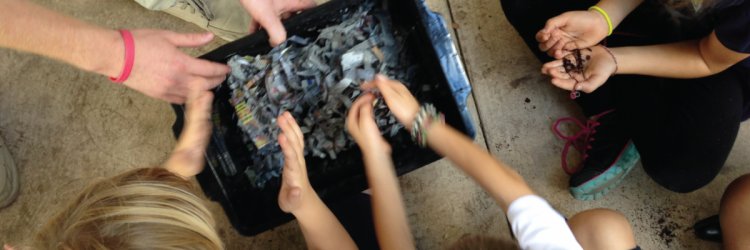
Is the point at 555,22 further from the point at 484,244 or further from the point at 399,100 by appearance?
the point at 484,244

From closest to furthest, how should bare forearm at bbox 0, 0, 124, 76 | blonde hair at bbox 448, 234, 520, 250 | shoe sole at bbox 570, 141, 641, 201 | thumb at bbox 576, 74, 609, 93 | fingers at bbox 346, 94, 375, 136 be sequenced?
1. blonde hair at bbox 448, 234, 520, 250
2. bare forearm at bbox 0, 0, 124, 76
3. fingers at bbox 346, 94, 375, 136
4. thumb at bbox 576, 74, 609, 93
5. shoe sole at bbox 570, 141, 641, 201

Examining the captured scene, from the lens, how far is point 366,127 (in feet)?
3.20

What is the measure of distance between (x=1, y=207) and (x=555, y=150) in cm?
156

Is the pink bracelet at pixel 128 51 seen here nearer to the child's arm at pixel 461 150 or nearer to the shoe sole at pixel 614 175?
the child's arm at pixel 461 150

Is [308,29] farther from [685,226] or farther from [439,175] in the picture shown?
[685,226]

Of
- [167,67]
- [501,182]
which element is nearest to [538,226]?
[501,182]

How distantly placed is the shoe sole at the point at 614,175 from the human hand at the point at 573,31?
31 cm

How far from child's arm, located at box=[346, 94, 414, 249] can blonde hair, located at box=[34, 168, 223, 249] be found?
1.02 ft

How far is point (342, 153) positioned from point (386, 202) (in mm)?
198

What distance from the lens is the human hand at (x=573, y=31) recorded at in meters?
1.13

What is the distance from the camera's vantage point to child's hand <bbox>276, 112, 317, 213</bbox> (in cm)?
97

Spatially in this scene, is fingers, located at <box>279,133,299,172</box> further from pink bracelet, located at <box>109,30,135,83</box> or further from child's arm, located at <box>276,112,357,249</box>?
pink bracelet, located at <box>109,30,135,83</box>

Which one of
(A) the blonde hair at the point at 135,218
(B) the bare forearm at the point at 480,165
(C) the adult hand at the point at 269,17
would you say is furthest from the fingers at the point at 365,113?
(A) the blonde hair at the point at 135,218

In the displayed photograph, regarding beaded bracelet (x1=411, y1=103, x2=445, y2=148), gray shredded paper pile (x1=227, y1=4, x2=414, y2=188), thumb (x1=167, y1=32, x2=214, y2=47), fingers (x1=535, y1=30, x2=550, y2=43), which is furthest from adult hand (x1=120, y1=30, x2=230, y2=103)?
fingers (x1=535, y1=30, x2=550, y2=43)
